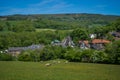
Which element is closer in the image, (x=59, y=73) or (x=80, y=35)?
(x=59, y=73)

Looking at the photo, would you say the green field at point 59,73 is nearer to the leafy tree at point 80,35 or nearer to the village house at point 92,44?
the village house at point 92,44

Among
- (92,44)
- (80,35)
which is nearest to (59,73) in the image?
(92,44)

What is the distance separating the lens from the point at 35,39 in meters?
80.1

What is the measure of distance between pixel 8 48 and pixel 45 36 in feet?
61.2

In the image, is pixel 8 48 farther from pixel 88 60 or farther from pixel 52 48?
pixel 88 60

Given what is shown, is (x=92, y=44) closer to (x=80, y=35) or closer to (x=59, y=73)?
(x=80, y=35)

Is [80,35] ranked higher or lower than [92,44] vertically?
higher

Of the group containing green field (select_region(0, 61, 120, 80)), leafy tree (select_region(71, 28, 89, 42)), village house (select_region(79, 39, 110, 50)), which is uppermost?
green field (select_region(0, 61, 120, 80))

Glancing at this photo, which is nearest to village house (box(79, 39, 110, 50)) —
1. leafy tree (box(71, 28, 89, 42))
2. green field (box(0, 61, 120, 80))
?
leafy tree (box(71, 28, 89, 42))

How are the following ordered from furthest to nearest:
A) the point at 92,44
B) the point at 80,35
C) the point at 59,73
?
1. the point at 80,35
2. the point at 92,44
3. the point at 59,73

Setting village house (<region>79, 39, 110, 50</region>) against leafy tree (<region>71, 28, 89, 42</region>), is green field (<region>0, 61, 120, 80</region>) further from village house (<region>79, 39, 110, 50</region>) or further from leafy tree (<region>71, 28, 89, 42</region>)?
leafy tree (<region>71, 28, 89, 42</region>)

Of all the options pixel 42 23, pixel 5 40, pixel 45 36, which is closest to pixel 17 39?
pixel 5 40

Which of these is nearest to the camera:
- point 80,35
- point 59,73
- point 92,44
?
point 59,73

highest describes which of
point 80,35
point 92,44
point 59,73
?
point 59,73
